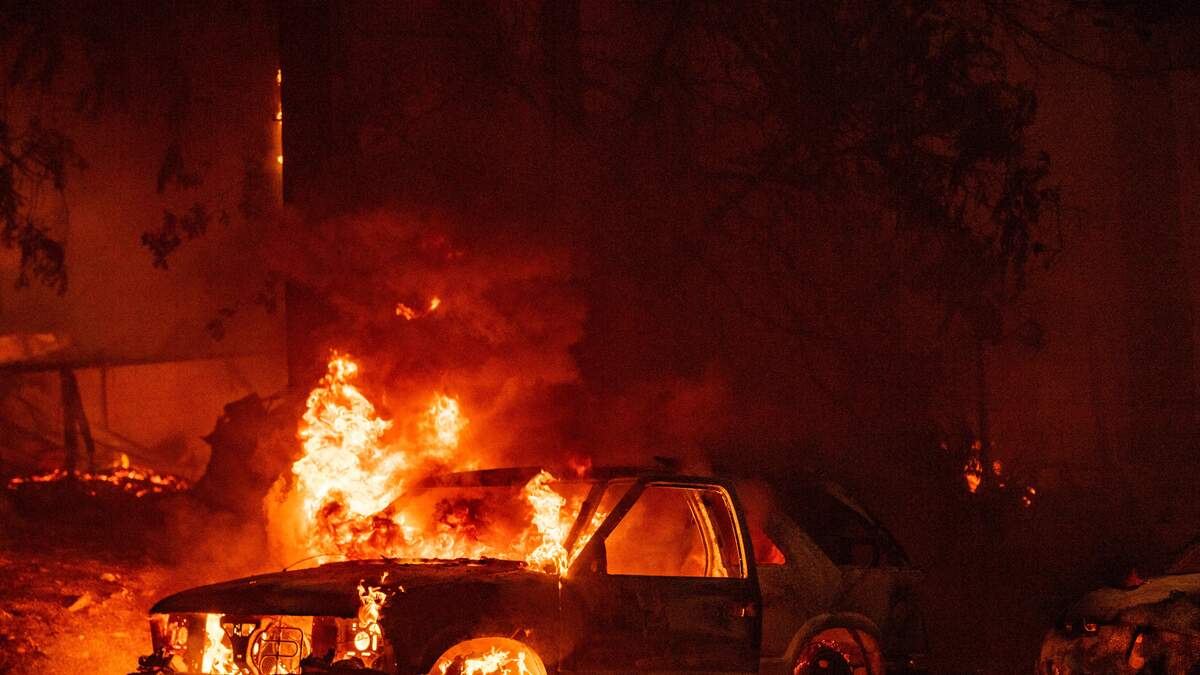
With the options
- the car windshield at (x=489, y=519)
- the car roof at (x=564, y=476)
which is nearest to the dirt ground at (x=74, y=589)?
the car windshield at (x=489, y=519)

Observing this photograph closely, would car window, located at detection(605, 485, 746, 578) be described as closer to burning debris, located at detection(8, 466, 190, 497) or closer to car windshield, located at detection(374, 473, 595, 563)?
car windshield, located at detection(374, 473, 595, 563)

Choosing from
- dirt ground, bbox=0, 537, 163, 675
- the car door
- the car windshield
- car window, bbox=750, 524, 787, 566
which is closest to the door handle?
the car door

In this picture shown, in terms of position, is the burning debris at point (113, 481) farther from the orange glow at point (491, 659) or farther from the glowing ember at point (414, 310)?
the orange glow at point (491, 659)

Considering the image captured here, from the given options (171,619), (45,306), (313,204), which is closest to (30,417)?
(45,306)

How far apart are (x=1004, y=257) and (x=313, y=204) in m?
6.51

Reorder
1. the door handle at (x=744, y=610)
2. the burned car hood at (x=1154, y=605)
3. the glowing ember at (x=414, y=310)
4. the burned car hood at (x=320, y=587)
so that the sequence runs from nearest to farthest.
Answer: the burned car hood at (x=320, y=587) → the door handle at (x=744, y=610) → the burned car hood at (x=1154, y=605) → the glowing ember at (x=414, y=310)

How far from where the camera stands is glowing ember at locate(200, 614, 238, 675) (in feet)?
20.1

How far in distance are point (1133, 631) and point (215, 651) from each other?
4985mm

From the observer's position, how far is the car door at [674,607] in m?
6.50

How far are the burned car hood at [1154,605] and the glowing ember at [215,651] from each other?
4868 mm

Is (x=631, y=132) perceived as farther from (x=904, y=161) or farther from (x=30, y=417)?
(x=30, y=417)

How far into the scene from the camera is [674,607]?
682 cm

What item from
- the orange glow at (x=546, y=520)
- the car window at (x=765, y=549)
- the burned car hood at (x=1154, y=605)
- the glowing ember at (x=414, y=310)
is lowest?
the burned car hood at (x=1154, y=605)

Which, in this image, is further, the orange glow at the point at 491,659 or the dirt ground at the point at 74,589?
the dirt ground at the point at 74,589
